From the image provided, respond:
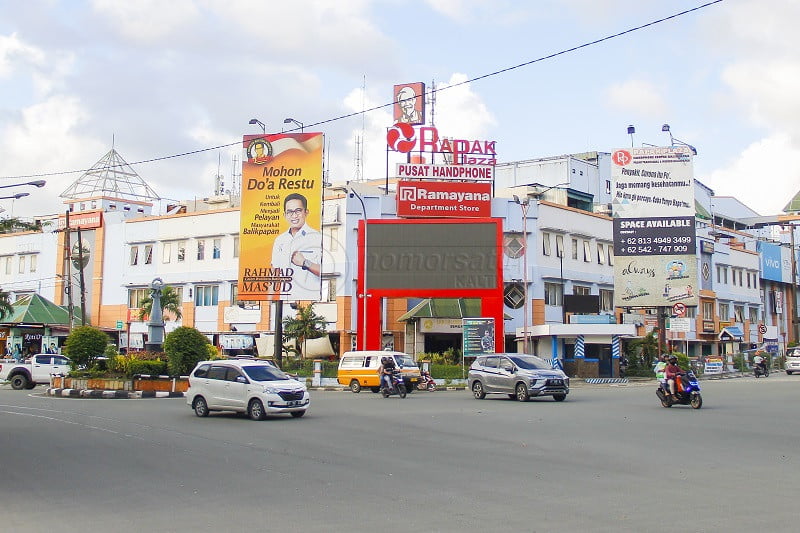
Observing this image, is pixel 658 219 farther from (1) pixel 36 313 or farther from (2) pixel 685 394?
(1) pixel 36 313

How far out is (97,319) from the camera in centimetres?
6912

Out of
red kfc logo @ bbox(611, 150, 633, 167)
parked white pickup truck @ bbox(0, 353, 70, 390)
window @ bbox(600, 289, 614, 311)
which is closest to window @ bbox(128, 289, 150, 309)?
parked white pickup truck @ bbox(0, 353, 70, 390)

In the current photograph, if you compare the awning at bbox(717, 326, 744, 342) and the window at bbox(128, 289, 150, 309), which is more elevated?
the window at bbox(128, 289, 150, 309)

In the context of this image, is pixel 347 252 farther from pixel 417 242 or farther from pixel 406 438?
pixel 406 438

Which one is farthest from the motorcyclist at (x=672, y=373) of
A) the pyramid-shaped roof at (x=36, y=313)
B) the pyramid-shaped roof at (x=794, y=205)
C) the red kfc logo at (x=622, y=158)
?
the pyramid-shaped roof at (x=794, y=205)

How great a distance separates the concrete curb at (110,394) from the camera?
1288 inches

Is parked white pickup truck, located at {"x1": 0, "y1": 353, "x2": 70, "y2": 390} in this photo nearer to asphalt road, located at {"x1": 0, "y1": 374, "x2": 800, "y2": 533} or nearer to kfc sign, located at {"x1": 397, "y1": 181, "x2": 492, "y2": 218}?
asphalt road, located at {"x1": 0, "y1": 374, "x2": 800, "y2": 533}

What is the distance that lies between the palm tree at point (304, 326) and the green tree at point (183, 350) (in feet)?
58.3

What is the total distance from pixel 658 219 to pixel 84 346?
33002mm

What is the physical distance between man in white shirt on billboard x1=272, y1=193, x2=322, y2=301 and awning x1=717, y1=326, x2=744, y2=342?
4354cm

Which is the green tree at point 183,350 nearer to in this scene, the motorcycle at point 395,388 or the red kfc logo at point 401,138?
the motorcycle at point 395,388

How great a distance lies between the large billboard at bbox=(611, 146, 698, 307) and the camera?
165 ft

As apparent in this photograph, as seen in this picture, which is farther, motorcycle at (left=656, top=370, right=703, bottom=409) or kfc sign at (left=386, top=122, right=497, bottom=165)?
kfc sign at (left=386, top=122, right=497, bottom=165)

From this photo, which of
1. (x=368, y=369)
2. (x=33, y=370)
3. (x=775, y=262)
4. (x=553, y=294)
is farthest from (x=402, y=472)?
(x=775, y=262)
